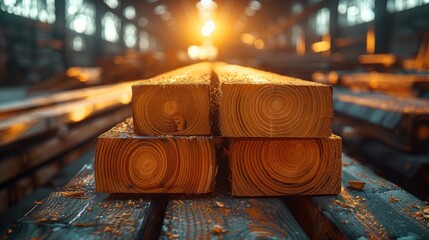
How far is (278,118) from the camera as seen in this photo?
1.53 meters

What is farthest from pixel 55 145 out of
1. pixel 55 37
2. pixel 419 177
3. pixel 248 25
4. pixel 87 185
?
pixel 248 25

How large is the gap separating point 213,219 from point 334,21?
57.0 ft

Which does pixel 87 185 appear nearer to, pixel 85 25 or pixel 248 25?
pixel 85 25

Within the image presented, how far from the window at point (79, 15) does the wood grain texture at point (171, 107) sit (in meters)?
18.2

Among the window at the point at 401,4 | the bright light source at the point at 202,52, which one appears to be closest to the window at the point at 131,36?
the bright light source at the point at 202,52

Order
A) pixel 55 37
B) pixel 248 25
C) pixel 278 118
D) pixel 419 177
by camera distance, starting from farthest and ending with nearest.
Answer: pixel 248 25, pixel 55 37, pixel 419 177, pixel 278 118

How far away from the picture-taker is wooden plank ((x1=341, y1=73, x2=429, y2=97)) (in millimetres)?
4660

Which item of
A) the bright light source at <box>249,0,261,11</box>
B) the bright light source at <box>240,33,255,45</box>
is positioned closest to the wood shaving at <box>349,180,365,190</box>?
the bright light source at <box>240,33,255,45</box>

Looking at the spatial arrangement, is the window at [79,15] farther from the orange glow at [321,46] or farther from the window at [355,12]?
the window at [355,12]

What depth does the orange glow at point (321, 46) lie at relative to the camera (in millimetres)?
18355

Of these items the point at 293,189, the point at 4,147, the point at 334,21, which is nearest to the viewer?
the point at 293,189

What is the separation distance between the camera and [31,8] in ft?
48.3

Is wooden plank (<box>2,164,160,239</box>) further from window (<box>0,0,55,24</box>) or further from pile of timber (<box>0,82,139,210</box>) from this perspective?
window (<box>0,0,55,24</box>)

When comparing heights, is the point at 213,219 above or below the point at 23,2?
below
